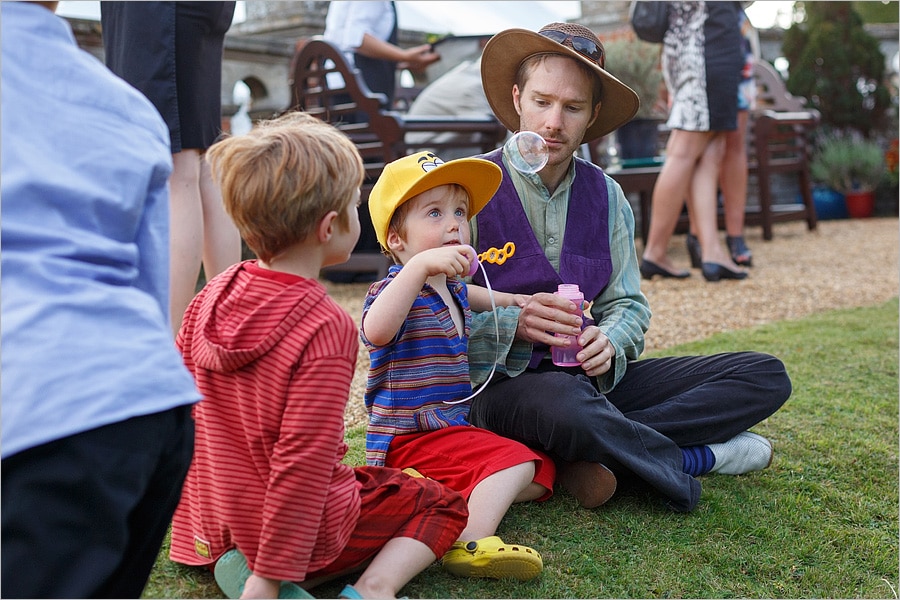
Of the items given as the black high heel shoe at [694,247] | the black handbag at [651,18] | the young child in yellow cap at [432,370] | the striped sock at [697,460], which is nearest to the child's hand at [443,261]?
the young child in yellow cap at [432,370]

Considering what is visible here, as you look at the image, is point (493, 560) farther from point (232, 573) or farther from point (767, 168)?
point (767, 168)

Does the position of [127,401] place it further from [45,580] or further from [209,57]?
[209,57]

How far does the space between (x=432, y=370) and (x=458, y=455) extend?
20cm

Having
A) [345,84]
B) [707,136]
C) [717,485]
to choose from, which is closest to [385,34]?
[345,84]

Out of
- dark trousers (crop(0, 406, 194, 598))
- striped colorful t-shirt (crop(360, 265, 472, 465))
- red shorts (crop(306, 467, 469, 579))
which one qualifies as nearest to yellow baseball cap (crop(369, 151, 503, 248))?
striped colorful t-shirt (crop(360, 265, 472, 465))

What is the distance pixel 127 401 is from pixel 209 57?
2132mm

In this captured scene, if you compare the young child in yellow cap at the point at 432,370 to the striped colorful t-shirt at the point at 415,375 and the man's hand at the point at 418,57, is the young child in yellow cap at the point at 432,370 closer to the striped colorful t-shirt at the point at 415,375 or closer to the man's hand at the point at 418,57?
the striped colorful t-shirt at the point at 415,375

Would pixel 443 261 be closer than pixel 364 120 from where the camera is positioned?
Yes

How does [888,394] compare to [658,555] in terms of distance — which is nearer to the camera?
[658,555]

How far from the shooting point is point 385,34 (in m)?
6.05

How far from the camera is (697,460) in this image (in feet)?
8.28

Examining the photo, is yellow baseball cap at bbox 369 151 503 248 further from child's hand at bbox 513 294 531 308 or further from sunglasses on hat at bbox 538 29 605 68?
sunglasses on hat at bbox 538 29 605 68

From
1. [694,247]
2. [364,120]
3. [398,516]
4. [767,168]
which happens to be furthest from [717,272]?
[398,516]

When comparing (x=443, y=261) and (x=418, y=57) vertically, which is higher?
(x=418, y=57)
